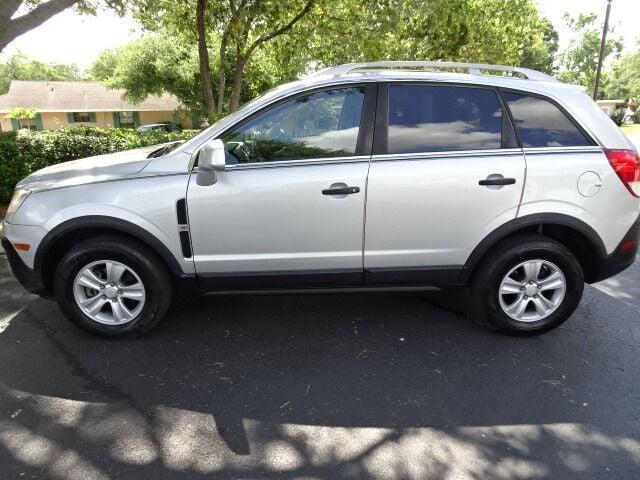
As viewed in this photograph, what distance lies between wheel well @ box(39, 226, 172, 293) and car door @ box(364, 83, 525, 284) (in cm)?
166

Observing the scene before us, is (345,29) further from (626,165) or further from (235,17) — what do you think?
(626,165)

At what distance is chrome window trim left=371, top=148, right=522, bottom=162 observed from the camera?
3.08 metres

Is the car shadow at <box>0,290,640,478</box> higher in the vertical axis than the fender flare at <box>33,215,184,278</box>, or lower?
lower

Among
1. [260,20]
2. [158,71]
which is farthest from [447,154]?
[158,71]

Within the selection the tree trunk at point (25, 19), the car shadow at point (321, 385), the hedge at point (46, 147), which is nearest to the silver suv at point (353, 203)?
the car shadow at point (321, 385)

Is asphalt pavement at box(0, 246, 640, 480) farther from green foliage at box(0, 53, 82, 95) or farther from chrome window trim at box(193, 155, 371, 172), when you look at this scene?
green foliage at box(0, 53, 82, 95)

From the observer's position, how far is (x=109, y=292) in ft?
10.7

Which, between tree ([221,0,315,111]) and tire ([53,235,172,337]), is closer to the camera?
tire ([53,235,172,337])

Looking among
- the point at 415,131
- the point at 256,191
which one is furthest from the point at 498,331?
the point at 256,191

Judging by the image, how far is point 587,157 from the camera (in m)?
3.09

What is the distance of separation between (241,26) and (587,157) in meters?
11.2

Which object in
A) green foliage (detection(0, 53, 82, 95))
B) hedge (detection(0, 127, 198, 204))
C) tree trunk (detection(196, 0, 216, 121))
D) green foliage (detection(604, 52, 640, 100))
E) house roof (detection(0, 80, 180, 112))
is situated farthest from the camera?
green foliage (detection(0, 53, 82, 95))

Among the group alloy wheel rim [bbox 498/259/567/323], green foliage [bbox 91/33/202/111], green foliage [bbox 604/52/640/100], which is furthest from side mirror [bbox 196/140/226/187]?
green foliage [bbox 604/52/640/100]

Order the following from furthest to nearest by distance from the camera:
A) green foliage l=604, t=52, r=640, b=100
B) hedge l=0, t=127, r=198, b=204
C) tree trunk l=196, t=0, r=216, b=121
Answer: green foliage l=604, t=52, r=640, b=100 < tree trunk l=196, t=0, r=216, b=121 < hedge l=0, t=127, r=198, b=204
